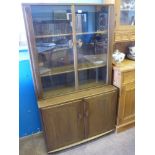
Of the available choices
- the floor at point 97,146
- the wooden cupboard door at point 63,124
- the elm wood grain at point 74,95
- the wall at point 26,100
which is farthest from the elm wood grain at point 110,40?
the floor at point 97,146

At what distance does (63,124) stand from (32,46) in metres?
0.91

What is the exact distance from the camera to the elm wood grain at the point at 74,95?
1638 mm

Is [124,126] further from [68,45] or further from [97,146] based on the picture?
[68,45]

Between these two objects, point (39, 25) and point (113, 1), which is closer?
point (39, 25)

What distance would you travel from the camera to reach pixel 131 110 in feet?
6.89

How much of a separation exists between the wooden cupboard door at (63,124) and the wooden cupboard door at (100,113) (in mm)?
95

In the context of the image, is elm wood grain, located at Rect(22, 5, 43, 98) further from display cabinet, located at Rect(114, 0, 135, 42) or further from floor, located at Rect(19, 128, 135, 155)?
display cabinet, located at Rect(114, 0, 135, 42)

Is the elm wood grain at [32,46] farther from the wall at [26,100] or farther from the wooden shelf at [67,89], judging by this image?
the wall at [26,100]

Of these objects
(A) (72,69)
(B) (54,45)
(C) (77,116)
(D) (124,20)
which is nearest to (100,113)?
(C) (77,116)

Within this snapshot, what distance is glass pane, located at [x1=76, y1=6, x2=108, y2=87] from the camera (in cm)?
173
